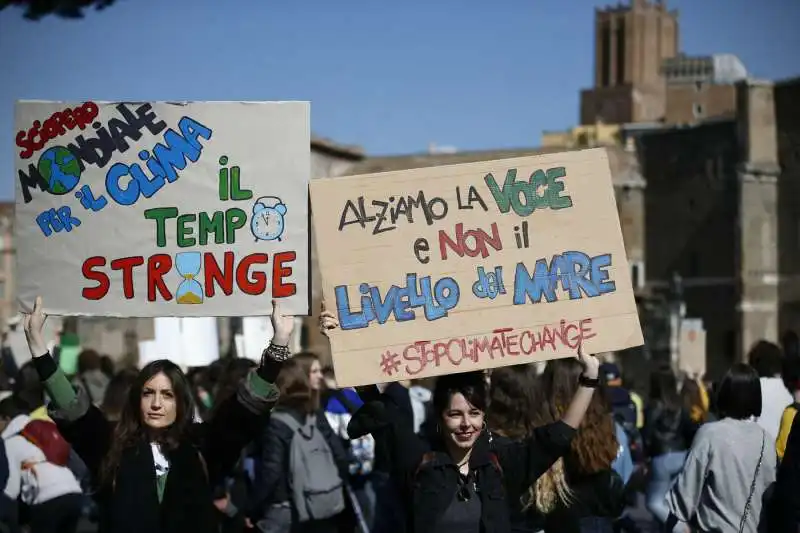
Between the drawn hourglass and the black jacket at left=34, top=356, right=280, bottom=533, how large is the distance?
63 centimetres

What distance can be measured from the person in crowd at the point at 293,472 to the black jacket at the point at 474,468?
3267mm

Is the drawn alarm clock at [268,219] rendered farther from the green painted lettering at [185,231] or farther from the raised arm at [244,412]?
the raised arm at [244,412]

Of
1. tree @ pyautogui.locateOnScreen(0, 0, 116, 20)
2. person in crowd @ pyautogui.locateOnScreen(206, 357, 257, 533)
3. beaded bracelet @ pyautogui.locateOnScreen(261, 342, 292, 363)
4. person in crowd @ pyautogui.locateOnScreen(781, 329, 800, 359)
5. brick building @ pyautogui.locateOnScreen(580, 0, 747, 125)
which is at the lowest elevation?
person in crowd @ pyautogui.locateOnScreen(206, 357, 257, 533)

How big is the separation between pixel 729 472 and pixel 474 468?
178cm

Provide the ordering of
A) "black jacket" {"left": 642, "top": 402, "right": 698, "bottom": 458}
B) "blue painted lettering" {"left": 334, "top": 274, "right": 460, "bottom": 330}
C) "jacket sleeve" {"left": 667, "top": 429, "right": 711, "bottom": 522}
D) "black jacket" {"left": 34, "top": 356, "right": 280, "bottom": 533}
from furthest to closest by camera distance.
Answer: "black jacket" {"left": 642, "top": 402, "right": 698, "bottom": 458}
"jacket sleeve" {"left": 667, "top": 429, "right": 711, "bottom": 522}
"blue painted lettering" {"left": 334, "top": 274, "right": 460, "bottom": 330}
"black jacket" {"left": 34, "top": 356, "right": 280, "bottom": 533}

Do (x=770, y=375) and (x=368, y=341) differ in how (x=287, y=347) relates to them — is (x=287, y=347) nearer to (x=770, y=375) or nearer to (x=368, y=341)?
(x=368, y=341)

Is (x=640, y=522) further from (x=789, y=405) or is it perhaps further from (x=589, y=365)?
(x=589, y=365)

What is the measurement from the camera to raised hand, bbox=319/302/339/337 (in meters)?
5.41

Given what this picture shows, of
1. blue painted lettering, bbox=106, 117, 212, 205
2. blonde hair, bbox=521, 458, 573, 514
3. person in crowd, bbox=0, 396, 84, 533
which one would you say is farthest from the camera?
person in crowd, bbox=0, 396, 84, 533

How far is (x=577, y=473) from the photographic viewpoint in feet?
20.7

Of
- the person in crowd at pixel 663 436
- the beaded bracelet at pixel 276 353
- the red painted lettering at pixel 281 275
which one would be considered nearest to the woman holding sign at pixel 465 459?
the beaded bracelet at pixel 276 353

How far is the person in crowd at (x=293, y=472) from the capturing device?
8.62m

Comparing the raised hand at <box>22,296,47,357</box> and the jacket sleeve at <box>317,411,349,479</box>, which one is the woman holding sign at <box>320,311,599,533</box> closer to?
the raised hand at <box>22,296,47,357</box>

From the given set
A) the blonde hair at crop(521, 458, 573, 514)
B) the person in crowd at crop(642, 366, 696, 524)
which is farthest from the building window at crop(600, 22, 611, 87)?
the blonde hair at crop(521, 458, 573, 514)
